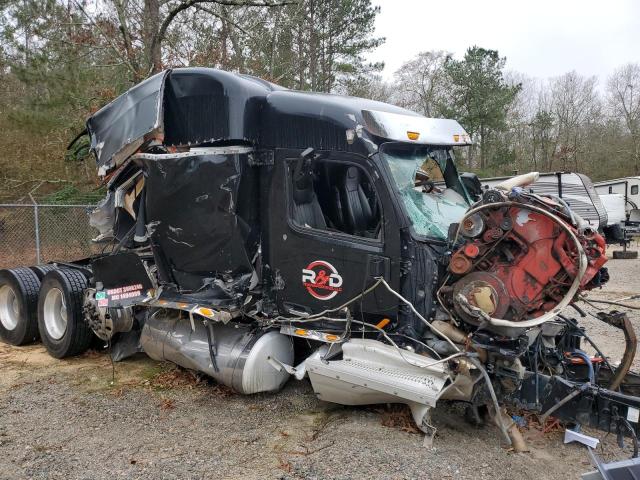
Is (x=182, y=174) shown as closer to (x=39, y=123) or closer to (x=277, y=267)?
(x=277, y=267)

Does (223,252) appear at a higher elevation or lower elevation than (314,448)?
higher

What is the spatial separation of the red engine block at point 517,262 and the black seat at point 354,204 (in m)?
1.07

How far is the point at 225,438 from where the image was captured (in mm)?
4344

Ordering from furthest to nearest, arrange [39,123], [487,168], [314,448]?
[487,168]
[39,123]
[314,448]

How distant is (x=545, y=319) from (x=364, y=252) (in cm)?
144

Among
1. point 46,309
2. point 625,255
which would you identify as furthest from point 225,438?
point 625,255

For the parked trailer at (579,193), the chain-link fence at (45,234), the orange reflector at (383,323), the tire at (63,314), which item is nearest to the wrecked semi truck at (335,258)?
the orange reflector at (383,323)

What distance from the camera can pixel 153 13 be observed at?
A: 45.4ft

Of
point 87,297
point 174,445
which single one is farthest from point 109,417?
point 87,297

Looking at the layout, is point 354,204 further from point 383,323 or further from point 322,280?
point 383,323

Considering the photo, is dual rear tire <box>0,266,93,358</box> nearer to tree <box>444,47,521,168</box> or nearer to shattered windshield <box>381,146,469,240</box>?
shattered windshield <box>381,146,469,240</box>

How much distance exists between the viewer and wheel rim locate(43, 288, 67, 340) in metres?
6.64

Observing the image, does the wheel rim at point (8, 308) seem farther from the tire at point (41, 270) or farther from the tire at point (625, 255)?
the tire at point (625, 255)

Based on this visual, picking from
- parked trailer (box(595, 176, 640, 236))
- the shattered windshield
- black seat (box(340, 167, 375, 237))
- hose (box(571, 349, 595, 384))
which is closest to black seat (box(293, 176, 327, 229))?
black seat (box(340, 167, 375, 237))
